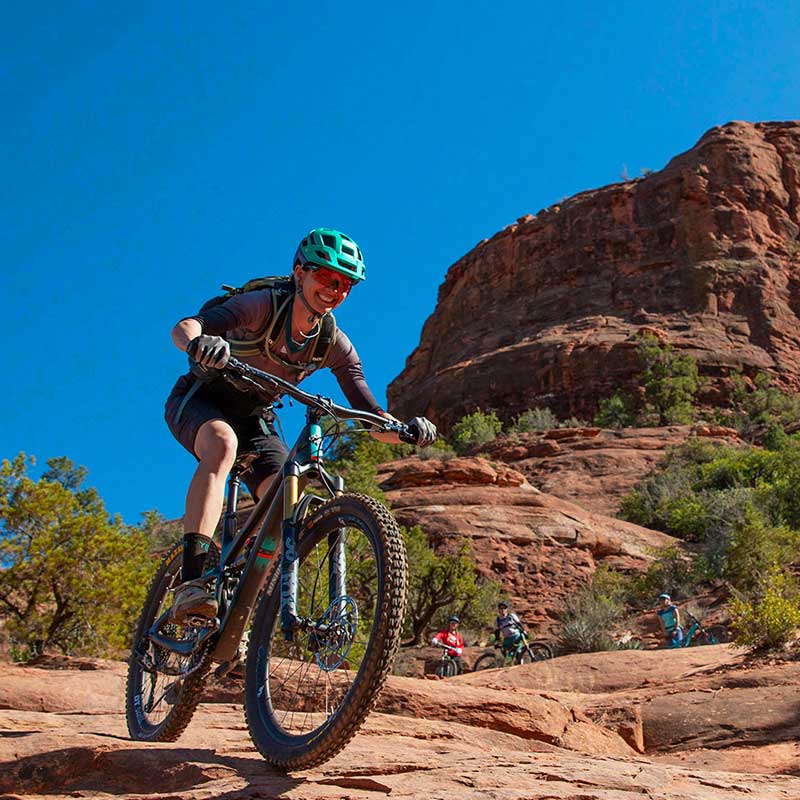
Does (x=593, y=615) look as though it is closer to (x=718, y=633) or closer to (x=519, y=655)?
(x=718, y=633)

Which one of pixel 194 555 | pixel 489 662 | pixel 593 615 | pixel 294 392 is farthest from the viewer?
pixel 593 615

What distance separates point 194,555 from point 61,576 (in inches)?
521

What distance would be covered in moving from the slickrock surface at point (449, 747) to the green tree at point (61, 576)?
8.97m

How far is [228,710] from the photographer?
627 cm

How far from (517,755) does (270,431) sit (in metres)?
2.22

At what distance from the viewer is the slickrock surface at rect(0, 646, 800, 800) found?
153 inches

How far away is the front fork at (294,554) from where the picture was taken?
14.1 ft

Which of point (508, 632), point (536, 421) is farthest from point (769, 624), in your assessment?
point (536, 421)

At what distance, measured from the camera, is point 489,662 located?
20.8m

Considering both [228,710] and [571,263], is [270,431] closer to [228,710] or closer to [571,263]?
[228,710]

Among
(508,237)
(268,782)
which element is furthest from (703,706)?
(508,237)

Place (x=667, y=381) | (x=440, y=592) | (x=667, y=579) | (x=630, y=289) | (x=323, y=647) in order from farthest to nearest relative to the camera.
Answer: (x=630, y=289), (x=667, y=381), (x=440, y=592), (x=667, y=579), (x=323, y=647)

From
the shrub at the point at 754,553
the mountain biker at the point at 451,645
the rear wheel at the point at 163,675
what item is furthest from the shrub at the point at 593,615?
the rear wheel at the point at 163,675

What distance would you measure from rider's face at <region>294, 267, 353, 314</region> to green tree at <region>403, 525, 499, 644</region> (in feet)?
69.5
